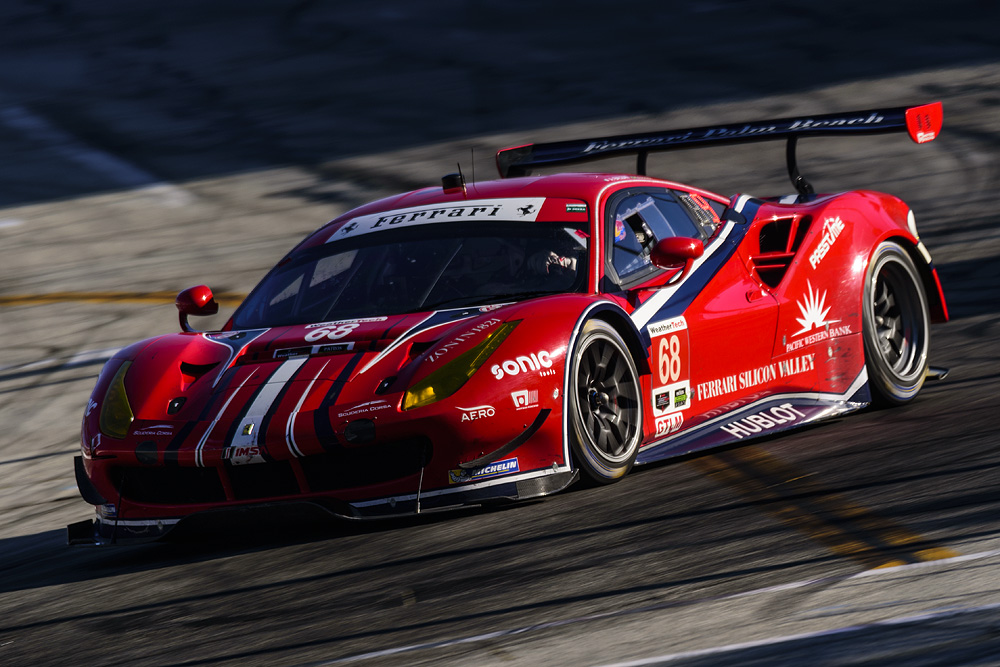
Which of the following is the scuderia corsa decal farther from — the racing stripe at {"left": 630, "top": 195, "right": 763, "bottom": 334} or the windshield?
the windshield

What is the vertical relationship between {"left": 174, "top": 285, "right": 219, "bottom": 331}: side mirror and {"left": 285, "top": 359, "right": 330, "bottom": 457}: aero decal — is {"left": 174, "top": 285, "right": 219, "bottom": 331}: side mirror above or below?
above

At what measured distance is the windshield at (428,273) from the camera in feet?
19.4

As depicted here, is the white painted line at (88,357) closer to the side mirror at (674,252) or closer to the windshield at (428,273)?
the windshield at (428,273)

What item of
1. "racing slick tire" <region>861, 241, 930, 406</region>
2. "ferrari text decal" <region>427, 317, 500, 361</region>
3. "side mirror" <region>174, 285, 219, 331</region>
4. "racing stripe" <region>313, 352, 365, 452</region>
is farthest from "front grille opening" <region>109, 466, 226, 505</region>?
"racing slick tire" <region>861, 241, 930, 406</region>

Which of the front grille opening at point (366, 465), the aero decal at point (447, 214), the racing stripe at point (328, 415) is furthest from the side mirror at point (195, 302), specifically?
the front grille opening at point (366, 465)

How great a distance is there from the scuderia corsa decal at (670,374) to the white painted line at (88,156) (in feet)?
33.7

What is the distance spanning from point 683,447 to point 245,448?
1.84 m

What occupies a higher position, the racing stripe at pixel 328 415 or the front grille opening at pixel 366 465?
the racing stripe at pixel 328 415

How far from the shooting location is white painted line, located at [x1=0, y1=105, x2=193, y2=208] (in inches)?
634

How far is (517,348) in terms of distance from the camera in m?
5.22

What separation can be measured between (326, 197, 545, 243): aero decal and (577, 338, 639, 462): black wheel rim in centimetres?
87

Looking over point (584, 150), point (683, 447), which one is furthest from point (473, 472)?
point (584, 150)

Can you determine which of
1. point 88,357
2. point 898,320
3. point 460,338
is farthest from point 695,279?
point 88,357

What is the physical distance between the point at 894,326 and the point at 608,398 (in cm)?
239
